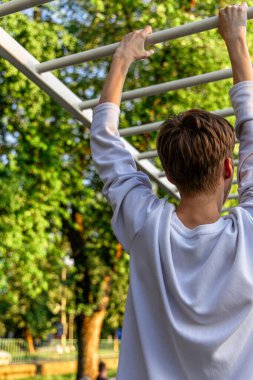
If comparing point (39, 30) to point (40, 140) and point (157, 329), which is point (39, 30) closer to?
point (40, 140)

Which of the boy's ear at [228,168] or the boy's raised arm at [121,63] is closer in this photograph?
the boy's ear at [228,168]

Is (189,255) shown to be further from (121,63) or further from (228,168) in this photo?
(121,63)

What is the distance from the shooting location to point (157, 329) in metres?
1.50

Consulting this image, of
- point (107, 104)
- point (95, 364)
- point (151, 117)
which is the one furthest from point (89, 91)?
point (107, 104)

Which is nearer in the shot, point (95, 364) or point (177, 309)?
point (177, 309)

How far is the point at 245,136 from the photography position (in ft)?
5.46

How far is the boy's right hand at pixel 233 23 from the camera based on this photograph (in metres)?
1.78

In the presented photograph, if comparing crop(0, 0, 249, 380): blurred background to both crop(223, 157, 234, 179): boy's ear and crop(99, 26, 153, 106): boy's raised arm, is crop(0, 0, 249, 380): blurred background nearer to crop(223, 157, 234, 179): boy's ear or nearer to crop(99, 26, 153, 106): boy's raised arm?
crop(99, 26, 153, 106): boy's raised arm

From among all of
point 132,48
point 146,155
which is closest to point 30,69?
point 146,155

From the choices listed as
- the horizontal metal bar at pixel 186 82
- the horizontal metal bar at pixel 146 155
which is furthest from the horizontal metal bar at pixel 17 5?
the horizontal metal bar at pixel 146 155

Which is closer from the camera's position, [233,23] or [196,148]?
[196,148]

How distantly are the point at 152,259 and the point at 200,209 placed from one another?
0.49ft

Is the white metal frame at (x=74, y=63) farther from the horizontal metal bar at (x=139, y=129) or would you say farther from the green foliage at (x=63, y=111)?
the green foliage at (x=63, y=111)

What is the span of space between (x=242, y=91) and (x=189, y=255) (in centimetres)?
43
